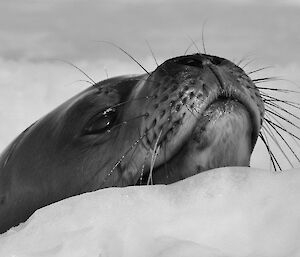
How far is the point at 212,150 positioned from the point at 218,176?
890mm

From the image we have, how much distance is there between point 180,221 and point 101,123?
1484mm

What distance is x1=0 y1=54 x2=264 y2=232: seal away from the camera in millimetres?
3664

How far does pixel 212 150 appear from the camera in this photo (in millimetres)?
3668

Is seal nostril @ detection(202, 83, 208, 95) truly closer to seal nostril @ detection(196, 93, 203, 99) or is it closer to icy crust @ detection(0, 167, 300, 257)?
seal nostril @ detection(196, 93, 203, 99)

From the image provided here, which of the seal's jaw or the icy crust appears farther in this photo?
the seal's jaw

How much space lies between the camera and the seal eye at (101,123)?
3992mm

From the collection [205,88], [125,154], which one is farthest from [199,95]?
[125,154]

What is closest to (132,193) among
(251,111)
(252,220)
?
(252,220)

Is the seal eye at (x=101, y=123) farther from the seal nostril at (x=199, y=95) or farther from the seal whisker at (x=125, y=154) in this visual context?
the seal nostril at (x=199, y=95)

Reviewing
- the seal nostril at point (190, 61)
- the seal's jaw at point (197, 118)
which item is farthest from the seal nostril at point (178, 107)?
the seal nostril at point (190, 61)

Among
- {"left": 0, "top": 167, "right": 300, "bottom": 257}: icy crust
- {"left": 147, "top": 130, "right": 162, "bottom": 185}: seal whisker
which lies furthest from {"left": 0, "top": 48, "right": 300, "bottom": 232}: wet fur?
{"left": 0, "top": 167, "right": 300, "bottom": 257}: icy crust

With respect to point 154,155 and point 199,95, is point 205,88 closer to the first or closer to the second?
point 199,95

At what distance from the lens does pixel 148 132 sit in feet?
12.2

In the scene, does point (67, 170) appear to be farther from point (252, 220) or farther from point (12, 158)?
point (252, 220)
